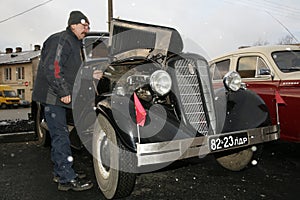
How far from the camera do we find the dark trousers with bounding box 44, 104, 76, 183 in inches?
137

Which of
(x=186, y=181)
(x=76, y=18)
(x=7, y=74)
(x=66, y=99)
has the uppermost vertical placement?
(x=76, y=18)

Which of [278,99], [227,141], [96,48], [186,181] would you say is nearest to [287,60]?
[278,99]

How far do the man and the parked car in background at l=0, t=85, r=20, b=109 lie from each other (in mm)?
25931

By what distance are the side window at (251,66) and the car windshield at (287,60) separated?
21 cm

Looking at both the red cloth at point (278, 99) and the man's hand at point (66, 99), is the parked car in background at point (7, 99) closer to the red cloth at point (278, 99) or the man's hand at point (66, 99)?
the man's hand at point (66, 99)

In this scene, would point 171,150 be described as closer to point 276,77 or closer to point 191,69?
point 191,69

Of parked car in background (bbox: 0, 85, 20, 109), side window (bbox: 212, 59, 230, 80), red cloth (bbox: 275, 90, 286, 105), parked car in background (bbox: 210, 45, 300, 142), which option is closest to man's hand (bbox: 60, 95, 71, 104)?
parked car in background (bbox: 210, 45, 300, 142)

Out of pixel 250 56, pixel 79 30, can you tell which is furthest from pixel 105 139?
pixel 250 56

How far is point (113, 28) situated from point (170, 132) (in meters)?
1.80

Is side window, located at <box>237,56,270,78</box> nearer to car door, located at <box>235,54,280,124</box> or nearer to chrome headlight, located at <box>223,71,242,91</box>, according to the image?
car door, located at <box>235,54,280,124</box>

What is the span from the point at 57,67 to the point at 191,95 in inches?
60.7

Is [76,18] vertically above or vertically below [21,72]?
above

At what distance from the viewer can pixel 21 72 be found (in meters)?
36.0

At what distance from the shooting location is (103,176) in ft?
10.8
